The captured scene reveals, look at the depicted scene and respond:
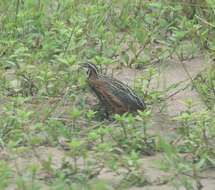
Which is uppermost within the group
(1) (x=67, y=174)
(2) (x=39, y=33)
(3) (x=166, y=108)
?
(2) (x=39, y=33)

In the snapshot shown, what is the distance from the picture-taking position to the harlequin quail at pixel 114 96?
5273 millimetres

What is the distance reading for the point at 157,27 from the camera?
6.55 m

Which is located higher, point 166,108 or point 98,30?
point 98,30

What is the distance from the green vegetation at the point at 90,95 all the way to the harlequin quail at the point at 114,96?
0.09 m

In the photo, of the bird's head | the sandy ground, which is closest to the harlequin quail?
the bird's head

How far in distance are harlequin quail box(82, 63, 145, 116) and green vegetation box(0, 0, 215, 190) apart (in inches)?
3.5

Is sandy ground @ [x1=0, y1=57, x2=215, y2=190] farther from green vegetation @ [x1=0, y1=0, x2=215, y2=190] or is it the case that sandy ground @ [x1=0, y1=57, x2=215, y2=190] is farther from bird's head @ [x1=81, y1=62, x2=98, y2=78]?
bird's head @ [x1=81, y1=62, x2=98, y2=78]

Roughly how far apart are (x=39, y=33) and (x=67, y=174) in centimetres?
208

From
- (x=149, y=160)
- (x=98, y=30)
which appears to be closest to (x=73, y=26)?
(x=98, y=30)

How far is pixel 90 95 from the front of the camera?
5.62 metres

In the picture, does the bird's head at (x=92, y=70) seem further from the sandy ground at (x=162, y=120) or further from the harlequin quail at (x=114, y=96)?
the sandy ground at (x=162, y=120)

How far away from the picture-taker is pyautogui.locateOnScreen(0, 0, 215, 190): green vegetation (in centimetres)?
445

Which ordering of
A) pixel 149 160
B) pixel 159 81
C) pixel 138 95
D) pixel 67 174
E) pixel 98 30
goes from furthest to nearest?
1. pixel 98 30
2. pixel 159 81
3. pixel 138 95
4. pixel 149 160
5. pixel 67 174

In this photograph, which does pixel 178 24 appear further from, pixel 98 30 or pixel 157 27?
pixel 98 30
